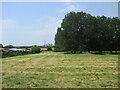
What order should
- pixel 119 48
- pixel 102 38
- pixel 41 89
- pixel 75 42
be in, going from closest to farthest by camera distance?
pixel 41 89, pixel 75 42, pixel 102 38, pixel 119 48

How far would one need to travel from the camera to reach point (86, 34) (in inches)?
1540

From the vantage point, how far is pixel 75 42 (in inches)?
1528

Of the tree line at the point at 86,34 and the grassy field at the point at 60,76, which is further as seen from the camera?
the tree line at the point at 86,34

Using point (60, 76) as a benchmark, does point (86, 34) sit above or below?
above

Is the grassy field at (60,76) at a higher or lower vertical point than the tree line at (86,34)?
lower

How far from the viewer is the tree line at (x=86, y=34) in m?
39.0

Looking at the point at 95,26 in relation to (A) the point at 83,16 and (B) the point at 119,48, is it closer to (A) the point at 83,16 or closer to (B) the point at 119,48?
Result: (A) the point at 83,16

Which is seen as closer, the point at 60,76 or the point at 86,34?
the point at 60,76

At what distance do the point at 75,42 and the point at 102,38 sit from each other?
8755 mm

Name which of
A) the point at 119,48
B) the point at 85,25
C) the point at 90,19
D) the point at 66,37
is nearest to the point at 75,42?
the point at 66,37

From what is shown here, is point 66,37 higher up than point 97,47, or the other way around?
point 66,37

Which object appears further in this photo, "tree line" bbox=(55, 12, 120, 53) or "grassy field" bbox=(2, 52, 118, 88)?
"tree line" bbox=(55, 12, 120, 53)

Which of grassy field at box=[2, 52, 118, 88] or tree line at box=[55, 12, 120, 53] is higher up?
tree line at box=[55, 12, 120, 53]

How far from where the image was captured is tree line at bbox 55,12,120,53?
3903 centimetres
